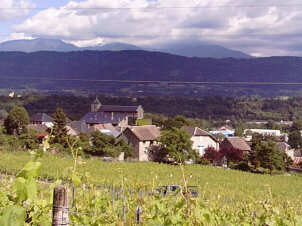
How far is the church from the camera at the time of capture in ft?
214

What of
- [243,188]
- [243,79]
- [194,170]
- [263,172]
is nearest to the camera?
[243,188]

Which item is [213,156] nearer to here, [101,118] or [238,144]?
[238,144]

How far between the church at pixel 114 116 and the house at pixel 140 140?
20616mm

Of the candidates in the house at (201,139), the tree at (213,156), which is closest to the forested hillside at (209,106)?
the house at (201,139)

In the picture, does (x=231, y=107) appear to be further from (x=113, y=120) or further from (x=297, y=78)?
(x=297, y=78)

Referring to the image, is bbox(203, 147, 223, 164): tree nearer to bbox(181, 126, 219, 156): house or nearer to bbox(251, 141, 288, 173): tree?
bbox(181, 126, 219, 156): house

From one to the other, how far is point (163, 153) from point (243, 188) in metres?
13.9

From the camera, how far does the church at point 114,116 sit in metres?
65.4

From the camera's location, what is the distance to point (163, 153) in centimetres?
3609

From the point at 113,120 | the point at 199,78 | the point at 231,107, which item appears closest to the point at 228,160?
the point at 113,120

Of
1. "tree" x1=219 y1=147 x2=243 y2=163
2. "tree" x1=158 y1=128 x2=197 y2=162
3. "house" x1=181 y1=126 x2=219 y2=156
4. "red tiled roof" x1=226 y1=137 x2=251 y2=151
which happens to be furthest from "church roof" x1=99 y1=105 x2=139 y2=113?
"tree" x1=158 y1=128 x2=197 y2=162

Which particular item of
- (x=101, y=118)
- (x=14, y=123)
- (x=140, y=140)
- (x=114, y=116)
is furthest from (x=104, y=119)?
(x=14, y=123)

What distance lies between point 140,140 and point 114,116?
2902cm

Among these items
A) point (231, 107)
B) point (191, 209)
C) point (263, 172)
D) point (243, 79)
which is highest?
point (243, 79)
